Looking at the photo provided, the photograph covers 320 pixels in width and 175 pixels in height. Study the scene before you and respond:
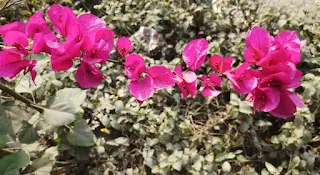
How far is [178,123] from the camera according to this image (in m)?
1.74

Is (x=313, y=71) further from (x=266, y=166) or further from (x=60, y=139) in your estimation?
(x=60, y=139)

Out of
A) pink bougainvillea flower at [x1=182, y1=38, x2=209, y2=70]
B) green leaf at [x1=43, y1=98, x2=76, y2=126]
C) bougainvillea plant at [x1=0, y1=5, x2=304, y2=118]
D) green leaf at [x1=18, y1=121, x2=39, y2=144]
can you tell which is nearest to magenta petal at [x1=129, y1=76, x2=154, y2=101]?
bougainvillea plant at [x1=0, y1=5, x2=304, y2=118]

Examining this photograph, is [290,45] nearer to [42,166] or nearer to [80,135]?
[80,135]

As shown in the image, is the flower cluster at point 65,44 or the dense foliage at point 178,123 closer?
the flower cluster at point 65,44

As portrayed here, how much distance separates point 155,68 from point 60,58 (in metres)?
0.20

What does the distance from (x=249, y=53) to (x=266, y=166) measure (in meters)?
0.93

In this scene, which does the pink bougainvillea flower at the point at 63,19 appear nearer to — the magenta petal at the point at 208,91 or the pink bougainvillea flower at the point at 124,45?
the pink bougainvillea flower at the point at 124,45

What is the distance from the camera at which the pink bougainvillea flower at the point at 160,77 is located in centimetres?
79

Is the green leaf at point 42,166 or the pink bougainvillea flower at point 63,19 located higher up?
the pink bougainvillea flower at point 63,19

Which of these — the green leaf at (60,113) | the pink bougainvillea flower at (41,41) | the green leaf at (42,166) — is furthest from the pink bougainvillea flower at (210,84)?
the green leaf at (42,166)

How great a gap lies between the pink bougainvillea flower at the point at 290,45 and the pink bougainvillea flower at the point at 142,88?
28 centimetres

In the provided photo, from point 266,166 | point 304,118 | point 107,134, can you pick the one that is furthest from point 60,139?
point 304,118

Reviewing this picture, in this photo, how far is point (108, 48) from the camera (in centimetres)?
76

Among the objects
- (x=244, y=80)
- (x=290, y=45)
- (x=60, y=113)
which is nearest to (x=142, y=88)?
(x=244, y=80)
